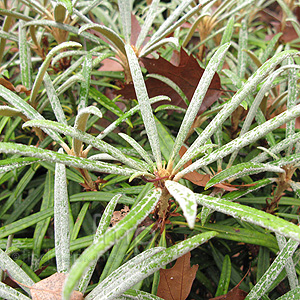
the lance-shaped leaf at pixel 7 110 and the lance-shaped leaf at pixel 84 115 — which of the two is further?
the lance-shaped leaf at pixel 7 110

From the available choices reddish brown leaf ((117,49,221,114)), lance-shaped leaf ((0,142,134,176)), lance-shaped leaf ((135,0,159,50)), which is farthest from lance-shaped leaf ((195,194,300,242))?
lance-shaped leaf ((135,0,159,50))

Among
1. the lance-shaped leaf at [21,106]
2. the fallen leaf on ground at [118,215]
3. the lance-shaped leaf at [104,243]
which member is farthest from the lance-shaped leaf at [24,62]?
the lance-shaped leaf at [104,243]

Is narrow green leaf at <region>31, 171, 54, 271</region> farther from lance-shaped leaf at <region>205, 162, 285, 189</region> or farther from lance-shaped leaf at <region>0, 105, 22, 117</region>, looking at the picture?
lance-shaped leaf at <region>205, 162, 285, 189</region>

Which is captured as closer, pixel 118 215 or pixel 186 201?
pixel 186 201

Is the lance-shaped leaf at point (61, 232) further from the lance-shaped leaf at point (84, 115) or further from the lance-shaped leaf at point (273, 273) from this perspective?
the lance-shaped leaf at point (273, 273)

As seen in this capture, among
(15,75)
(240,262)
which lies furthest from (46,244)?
(15,75)

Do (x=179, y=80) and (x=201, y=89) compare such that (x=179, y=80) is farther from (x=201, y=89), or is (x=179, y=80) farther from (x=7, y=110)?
(x=7, y=110)

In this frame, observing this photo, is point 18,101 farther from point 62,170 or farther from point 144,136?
point 144,136

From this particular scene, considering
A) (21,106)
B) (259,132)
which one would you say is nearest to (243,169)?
(259,132)
